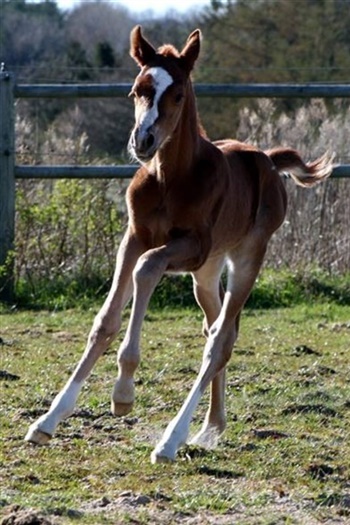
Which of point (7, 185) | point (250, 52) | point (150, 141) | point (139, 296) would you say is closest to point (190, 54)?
point (150, 141)

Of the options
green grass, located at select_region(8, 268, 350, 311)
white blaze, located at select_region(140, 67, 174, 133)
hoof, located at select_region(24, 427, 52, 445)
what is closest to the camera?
hoof, located at select_region(24, 427, 52, 445)

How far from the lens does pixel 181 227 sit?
609 centimetres

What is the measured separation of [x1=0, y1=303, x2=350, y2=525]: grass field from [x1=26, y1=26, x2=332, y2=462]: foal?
0.66 ft

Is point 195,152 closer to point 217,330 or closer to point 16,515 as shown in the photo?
point 217,330

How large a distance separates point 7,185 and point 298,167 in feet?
12.3

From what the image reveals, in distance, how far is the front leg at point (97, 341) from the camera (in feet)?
18.4

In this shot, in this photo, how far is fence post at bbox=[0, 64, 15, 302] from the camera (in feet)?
35.0

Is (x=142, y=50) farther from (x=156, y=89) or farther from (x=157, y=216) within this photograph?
(x=157, y=216)

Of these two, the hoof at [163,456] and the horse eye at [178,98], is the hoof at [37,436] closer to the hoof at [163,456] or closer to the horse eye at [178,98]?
the hoof at [163,456]

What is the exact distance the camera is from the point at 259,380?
782 cm

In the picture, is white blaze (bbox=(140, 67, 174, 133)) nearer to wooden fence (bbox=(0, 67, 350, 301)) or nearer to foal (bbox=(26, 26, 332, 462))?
foal (bbox=(26, 26, 332, 462))

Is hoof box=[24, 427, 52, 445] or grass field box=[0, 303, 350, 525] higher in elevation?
hoof box=[24, 427, 52, 445]

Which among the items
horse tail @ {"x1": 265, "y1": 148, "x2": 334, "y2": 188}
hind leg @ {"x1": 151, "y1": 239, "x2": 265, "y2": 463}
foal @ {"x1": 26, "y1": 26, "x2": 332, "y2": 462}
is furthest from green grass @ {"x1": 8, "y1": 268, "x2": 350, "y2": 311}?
hind leg @ {"x1": 151, "y1": 239, "x2": 265, "y2": 463}

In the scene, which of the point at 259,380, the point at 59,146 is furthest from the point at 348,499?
the point at 59,146
